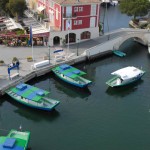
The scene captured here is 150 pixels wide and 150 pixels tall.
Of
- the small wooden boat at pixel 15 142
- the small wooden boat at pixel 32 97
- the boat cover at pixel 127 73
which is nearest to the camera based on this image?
the small wooden boat at pixel 15 142

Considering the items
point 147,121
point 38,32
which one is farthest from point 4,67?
point 147,121

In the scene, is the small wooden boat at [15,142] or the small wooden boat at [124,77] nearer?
the small wooden boat at [15,142]

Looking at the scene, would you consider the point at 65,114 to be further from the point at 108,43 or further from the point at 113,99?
the point at 108,43

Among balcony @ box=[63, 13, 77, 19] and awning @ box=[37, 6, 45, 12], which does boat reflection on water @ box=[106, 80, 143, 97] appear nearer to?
balcony @ box=[63, 13, 77, 19]

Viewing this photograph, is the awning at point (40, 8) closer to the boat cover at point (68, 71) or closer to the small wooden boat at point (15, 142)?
the boat cover at point (68, 71)

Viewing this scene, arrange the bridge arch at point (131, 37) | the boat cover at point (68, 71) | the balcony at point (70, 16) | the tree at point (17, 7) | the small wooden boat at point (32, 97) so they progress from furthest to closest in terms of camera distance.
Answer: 1. the tree at point (17, 7)
2. the bridge arch at point (131, 37)
3. the balcony at point (70, 16)
4. the boat cover at point (68, 71)
5. the small wooden boat at point (32, 97)

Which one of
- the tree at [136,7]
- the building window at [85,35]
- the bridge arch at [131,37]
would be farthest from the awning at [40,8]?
the tree at [136,7]
